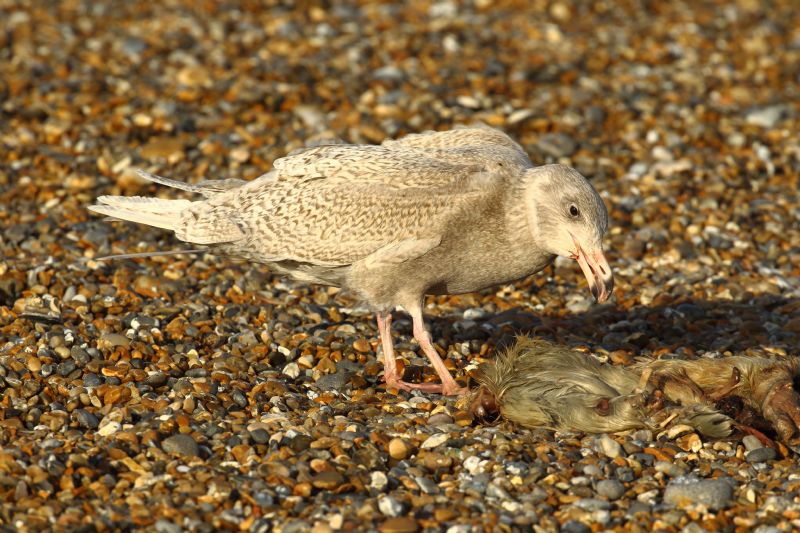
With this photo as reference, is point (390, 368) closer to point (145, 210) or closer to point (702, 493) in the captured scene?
point (145, 210)

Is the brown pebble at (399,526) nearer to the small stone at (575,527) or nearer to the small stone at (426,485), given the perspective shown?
the small stone at (426,485)

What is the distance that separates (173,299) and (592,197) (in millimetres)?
2788

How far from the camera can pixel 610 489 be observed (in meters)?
4.96

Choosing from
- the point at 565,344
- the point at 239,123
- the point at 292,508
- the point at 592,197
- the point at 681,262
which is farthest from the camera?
the point at 239,123

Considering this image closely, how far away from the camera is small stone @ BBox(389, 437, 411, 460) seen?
519cm

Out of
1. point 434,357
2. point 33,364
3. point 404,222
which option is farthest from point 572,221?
point 33,364

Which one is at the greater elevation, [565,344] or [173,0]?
[173,0]

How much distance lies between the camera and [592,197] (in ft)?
18.9

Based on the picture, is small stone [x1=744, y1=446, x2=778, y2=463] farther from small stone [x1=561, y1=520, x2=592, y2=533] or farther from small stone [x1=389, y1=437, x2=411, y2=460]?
small stone [x1=389, y1=437, x2=411, y2=460]

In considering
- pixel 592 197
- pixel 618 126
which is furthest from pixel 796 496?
pixel 618 126

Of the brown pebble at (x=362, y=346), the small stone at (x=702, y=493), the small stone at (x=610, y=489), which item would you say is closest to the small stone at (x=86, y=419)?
the brown pebble at (x=362, y=346)

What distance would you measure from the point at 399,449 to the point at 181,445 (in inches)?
39.5

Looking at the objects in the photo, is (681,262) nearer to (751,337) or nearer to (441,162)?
(751,337)

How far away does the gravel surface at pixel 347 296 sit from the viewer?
4.88 metres
